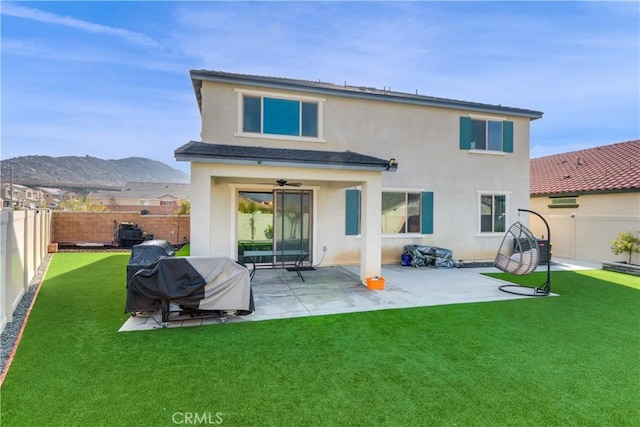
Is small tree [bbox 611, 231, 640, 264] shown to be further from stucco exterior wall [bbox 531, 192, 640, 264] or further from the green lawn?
the green lawn

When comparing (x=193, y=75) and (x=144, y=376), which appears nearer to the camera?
(x=144, y=376)

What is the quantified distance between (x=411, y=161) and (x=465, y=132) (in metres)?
2.70

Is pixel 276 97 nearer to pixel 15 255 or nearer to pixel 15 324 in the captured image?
pixel 15 255

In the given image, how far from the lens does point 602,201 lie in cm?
1409

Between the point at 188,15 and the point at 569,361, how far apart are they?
41.8 ft

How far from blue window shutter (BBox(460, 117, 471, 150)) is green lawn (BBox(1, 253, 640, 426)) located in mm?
7918

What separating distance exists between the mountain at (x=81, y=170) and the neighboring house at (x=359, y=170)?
35.7 metres

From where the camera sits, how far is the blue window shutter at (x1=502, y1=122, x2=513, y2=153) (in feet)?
44.5

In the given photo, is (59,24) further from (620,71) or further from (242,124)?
(620,71)

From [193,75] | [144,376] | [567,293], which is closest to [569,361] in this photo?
[567,293]

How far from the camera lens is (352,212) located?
38.9 feet

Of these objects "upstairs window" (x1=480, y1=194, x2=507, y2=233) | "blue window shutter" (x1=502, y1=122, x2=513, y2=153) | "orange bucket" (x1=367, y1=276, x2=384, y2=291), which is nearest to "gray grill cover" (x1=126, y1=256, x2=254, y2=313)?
"orange bucket" (x1=367, y1=276, x2=384, y2=291)

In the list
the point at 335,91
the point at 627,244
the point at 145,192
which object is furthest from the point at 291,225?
the point at 145,192

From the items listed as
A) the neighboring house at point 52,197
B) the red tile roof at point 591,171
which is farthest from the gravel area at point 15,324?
the neighboring house at point 52,197
